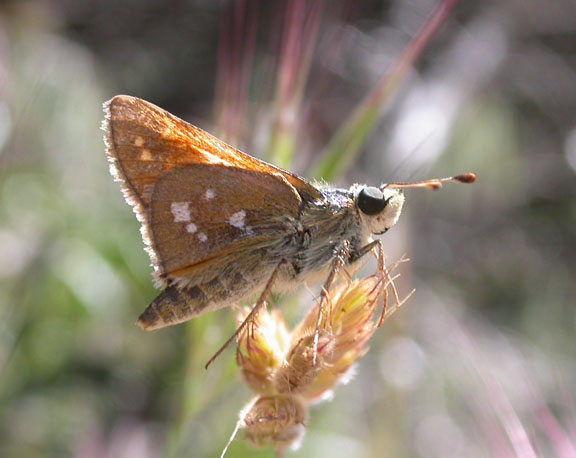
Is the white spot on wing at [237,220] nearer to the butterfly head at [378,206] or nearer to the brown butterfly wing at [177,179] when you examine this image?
the brown butterfly wing at [177,179]

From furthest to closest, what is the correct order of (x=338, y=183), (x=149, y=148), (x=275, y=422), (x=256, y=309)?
(x=338, y=183) < (x=149, y=148) < (x=256, y=309) < (x=275, y=422)

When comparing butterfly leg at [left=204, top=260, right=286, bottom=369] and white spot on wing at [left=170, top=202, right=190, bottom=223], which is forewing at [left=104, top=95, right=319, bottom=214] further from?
butterfly leg at [left=204, top=260, right=286, bottom=369]

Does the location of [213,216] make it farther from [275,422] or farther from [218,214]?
[275,422]

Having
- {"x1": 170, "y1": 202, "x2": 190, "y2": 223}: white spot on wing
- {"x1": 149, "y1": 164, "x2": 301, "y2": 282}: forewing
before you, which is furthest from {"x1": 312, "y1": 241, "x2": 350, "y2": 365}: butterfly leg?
{"x1": 170, "y1": 202, "x2": 190, "y2": 223}: white spot on wing

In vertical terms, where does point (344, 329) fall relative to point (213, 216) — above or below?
above

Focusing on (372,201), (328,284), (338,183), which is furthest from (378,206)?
(338,183)

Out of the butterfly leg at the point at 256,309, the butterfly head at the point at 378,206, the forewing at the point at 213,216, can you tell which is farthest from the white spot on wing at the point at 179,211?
the butterfly head at the point at 378,206
